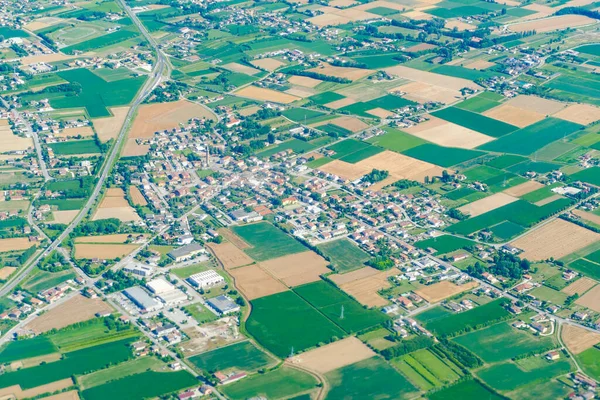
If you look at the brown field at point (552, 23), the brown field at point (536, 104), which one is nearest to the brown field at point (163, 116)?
the brown field at point (536, 104)

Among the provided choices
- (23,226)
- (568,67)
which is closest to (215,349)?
(23,226)

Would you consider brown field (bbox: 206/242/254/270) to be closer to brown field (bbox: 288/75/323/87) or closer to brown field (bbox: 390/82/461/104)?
brown field (bbox: 390/82/461/104)

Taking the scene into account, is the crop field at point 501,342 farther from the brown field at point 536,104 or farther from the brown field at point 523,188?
the brown field at point 536,104

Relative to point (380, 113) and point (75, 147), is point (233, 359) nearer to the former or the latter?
point (75, 147)

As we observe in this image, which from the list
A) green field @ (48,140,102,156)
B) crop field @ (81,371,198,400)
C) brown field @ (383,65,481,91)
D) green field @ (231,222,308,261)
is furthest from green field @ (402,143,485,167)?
crop field @ (81,371,198,400)

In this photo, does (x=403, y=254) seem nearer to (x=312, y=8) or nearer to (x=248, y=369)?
(x=248, y=369)

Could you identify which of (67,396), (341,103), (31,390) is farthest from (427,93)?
(31,390)
